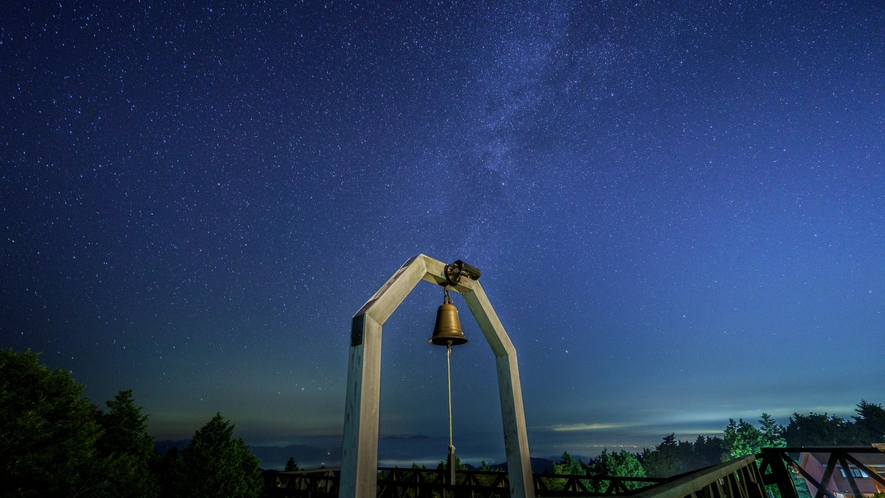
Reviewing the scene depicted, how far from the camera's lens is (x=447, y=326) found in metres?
3.56

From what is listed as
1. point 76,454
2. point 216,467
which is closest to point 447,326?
point 216,467

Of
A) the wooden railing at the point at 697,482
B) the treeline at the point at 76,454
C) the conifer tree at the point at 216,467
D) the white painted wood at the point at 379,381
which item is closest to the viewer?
the white painted wood at the point at 379,381

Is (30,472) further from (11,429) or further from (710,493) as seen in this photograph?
(710,493)

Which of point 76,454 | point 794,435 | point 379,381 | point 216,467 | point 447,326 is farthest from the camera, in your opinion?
point 794,435

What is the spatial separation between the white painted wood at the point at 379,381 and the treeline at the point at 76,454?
12078 mm

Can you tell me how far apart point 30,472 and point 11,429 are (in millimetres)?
A: 1424

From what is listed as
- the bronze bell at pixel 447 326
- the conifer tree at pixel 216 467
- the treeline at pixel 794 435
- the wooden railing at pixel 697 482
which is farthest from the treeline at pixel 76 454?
the treeline at pixel 794 435

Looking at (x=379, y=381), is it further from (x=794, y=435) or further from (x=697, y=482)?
(x=794, y=435)

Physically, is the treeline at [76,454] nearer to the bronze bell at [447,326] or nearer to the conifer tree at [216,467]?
the conifer tree at [216,467]

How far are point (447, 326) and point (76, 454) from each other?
45.8 feet

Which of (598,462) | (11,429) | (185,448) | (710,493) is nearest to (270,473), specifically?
(185,448)

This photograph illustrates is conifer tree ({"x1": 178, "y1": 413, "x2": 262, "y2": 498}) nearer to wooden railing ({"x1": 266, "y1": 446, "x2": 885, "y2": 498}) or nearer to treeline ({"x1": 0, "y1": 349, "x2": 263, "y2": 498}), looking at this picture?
treeline ({"x1": 0, "y1": 349, "x2": 263, "y2": 498})

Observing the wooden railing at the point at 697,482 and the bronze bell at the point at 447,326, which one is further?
the bronze bell at the point at 447,326

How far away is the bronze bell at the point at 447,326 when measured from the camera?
354 cm
